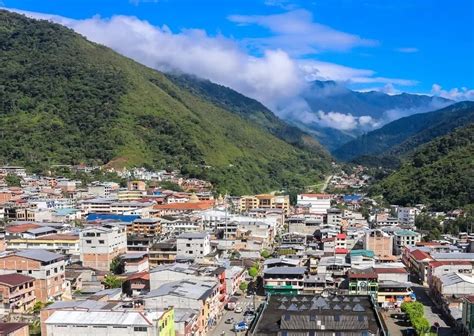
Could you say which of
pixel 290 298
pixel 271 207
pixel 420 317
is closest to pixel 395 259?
pixel 420 317

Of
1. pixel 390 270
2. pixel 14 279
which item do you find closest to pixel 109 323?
pixel 14 279

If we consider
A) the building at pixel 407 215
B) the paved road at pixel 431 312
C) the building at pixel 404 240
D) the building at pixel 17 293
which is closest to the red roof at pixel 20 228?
the building at pixel 17 293

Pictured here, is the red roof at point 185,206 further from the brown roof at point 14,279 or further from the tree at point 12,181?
the brown roof at point 14,279

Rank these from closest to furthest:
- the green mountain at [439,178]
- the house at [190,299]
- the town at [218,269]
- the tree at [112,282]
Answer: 1. the town at [218,269]
2. the house at [190,299]
3. the tree at [112,282]
4. the green mountain at [439,178]

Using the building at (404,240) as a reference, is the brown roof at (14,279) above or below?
above

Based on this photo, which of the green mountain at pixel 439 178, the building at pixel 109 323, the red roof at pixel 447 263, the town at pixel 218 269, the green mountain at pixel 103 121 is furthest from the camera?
the green mountain at pixel 103 121

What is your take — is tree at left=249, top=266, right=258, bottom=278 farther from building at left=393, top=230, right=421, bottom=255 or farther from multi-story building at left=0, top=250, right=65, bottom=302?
building at left=393, top=230, right=421, bottom=255

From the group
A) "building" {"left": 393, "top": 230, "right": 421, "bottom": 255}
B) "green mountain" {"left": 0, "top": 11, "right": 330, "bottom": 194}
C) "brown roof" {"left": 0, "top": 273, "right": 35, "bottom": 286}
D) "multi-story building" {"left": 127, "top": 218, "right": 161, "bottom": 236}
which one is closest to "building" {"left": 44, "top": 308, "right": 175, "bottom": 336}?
"brown roof" {"left": 0, "top": 273, "right": 35, "bottom": 286}

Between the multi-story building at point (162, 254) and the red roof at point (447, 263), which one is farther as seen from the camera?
the multi-story building at point (162, 254)
